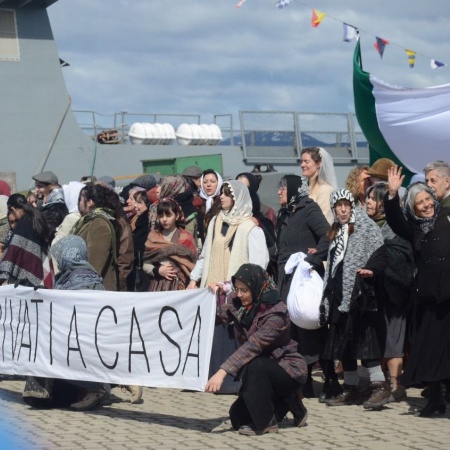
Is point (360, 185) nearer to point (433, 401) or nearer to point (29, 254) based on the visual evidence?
point (433, 401)

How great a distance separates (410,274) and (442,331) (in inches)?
22.9

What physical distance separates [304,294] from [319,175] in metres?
1.23

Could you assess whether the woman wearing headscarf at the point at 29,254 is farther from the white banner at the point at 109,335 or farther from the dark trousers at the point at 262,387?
the dark trousers at the point at 262,387

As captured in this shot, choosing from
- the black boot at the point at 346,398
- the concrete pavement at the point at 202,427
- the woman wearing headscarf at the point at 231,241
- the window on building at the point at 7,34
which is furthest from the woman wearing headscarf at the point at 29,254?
the window on building at the point at 7,34

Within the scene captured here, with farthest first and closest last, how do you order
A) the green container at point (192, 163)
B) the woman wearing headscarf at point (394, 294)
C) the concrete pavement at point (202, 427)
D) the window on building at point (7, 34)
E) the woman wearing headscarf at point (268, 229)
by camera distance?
the window on building at point (7, 34) < the green container at point (192, 163) < the woman wearing headscarf at point (268, 229) < the woman wearing headscarf at point (394, 294) < the concrete pavement at point (202, 427)

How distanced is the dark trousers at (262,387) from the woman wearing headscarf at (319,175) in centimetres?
232

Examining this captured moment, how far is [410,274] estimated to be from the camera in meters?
8.48

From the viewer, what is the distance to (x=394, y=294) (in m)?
8.64

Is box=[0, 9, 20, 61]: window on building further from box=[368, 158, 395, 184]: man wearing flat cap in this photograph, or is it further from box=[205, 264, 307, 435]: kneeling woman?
box=[205, 264, 307, 435]: kneeling woman

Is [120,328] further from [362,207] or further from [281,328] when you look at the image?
[362,207]

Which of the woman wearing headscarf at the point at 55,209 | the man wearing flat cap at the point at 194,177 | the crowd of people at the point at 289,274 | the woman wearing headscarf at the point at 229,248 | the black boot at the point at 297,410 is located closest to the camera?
the crowd of people at the point at 289,274

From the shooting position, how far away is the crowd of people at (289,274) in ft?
24.7

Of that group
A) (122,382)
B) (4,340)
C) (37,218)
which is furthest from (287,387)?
(37,218)

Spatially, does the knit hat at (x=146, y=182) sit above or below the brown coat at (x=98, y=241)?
above
